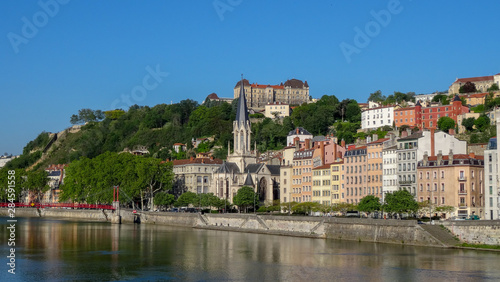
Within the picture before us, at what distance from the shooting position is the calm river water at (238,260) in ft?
146

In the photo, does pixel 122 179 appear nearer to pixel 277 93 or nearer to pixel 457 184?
pixel 457 184

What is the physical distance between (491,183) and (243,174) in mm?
45436

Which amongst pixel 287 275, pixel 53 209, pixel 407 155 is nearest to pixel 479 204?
pixel 407 155

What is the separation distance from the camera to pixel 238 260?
51.9 m

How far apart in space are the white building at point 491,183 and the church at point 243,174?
123 feet

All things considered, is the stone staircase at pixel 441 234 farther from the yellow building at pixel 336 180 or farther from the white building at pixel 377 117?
the white building at pixel 377 117

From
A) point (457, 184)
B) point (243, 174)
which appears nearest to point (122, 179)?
point (243, 174)

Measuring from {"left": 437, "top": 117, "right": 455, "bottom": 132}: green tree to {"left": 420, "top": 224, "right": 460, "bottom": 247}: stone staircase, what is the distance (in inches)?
2023

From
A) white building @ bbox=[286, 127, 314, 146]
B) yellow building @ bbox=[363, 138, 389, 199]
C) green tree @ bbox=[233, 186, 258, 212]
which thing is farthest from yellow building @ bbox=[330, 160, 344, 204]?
white building @ bbox=[286, 127, 314, 146]

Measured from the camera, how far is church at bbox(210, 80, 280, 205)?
100688 mm

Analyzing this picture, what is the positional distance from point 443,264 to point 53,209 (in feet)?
272

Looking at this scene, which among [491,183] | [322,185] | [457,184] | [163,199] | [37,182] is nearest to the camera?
[491,183]

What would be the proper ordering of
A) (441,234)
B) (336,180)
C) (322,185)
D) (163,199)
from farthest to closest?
(163,199)
(322,185)
(336,180)
(441,234)

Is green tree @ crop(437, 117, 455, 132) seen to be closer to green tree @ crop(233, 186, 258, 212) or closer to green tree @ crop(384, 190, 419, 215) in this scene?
green tree @ crop(233, 186, 258, 212)
